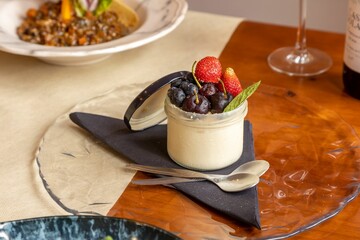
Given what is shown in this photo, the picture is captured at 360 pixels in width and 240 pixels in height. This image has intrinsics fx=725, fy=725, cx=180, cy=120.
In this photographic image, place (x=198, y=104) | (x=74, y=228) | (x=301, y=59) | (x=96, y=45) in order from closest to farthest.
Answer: (x=74, y=228) → (x=198, y=104) → (x=96, y=45) → (x=301, y=59)

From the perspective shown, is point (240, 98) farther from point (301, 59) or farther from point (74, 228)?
point (301, 59)

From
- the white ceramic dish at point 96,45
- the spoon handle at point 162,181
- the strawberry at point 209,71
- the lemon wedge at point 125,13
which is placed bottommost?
the spoon handle at point 162,181

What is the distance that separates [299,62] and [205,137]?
0.46 metres

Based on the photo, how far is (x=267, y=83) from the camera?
4.32 ft

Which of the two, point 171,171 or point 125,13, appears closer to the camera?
point 171,171

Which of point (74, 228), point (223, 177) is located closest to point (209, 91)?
point (223, 177)

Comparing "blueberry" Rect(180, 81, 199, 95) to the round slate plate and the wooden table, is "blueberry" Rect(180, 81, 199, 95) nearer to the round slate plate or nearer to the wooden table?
the wooden table

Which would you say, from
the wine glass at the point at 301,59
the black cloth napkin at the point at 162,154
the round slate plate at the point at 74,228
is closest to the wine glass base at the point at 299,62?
the wine glass at the point at 301,59

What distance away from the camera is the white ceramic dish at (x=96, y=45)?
4.15 ft

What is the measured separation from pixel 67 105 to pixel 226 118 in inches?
14.6

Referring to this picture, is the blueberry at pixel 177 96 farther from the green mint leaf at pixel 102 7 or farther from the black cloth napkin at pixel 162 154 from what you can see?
the green mint leaf at pixel 102 7

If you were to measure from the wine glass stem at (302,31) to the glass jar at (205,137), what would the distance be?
41 centimetres

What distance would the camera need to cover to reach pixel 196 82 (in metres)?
1.01

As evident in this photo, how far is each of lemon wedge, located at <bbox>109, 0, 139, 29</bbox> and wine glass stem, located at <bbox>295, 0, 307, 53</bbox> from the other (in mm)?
326
